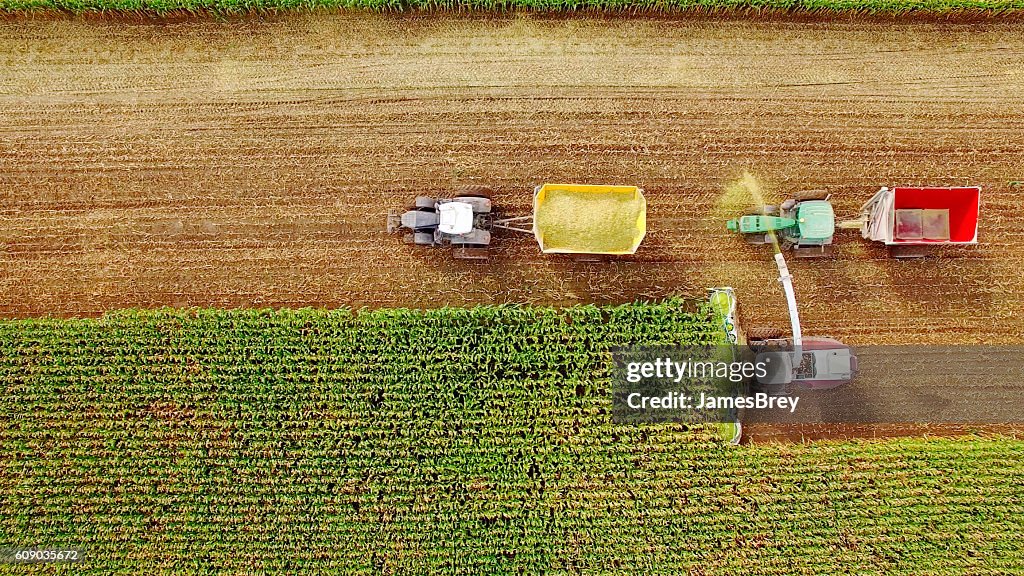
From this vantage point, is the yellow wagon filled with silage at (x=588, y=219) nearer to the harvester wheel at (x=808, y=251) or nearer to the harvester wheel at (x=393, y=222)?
the harvester wheel at (x=393, y=222)

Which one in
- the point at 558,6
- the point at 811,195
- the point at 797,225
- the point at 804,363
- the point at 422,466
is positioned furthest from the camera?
the point at 558,6

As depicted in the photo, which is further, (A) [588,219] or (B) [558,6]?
(B) [558,6]

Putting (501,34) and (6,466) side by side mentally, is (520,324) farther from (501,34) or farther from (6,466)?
(6,466)

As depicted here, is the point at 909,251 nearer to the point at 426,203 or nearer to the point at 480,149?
the point at 480,149

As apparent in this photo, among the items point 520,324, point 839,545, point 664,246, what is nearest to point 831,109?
point 664,246

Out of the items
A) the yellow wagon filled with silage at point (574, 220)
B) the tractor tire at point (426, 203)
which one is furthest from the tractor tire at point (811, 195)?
the tractor tire at point (426, 203)

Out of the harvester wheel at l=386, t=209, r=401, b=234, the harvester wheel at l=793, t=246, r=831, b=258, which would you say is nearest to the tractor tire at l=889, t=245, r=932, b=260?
the harvester wheel at l=793, t=246, r=831, b=258

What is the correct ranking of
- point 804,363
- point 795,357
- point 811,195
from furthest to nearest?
point 811,195 → point 795,357 → point 804,363

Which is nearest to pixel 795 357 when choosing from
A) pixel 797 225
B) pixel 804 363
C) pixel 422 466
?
pixel 804 363
